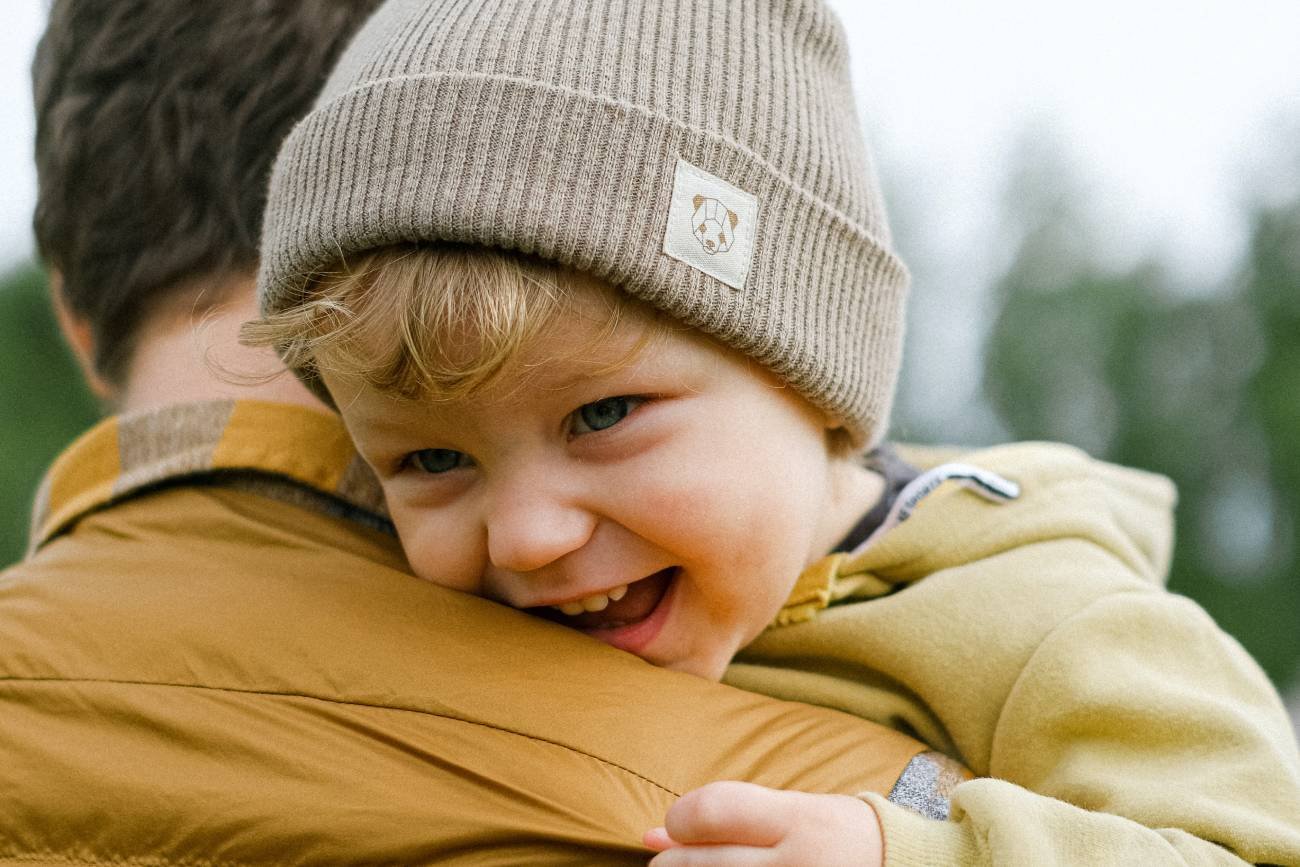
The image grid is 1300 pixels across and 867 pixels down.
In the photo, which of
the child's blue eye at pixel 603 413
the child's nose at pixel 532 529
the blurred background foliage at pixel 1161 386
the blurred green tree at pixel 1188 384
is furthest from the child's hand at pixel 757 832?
the blurred green tree at pixel 1188 384

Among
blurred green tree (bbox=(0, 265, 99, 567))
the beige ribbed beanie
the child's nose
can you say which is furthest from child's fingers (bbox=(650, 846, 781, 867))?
blurred green tree (bbox=(0, 265, 99, 567))

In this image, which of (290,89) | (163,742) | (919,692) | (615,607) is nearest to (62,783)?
(163,742)

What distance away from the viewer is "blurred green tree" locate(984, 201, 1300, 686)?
1406cm

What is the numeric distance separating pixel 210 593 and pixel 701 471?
2.16 feet

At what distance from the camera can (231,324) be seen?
2.15 metres

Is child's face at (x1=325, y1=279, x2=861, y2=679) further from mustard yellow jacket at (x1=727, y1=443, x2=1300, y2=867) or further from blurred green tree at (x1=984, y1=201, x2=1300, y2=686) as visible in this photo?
blurred green tree at (x1=984, y1=201, x2=1300, y2=686)

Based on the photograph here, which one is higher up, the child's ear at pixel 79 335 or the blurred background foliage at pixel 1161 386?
the child's ear at pixel 79 335

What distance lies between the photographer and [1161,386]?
1530 centimetres

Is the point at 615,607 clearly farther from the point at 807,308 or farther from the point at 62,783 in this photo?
the point at 62,783

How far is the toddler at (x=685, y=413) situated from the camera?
1.66 meters

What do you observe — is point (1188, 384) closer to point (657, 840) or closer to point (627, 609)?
point (627, 609)

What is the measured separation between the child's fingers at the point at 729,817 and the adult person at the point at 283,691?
89mm

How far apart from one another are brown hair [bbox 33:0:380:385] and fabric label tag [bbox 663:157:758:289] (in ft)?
2.73

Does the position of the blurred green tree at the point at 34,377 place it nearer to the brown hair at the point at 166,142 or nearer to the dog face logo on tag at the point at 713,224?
the brown hair at the point at 166,142
